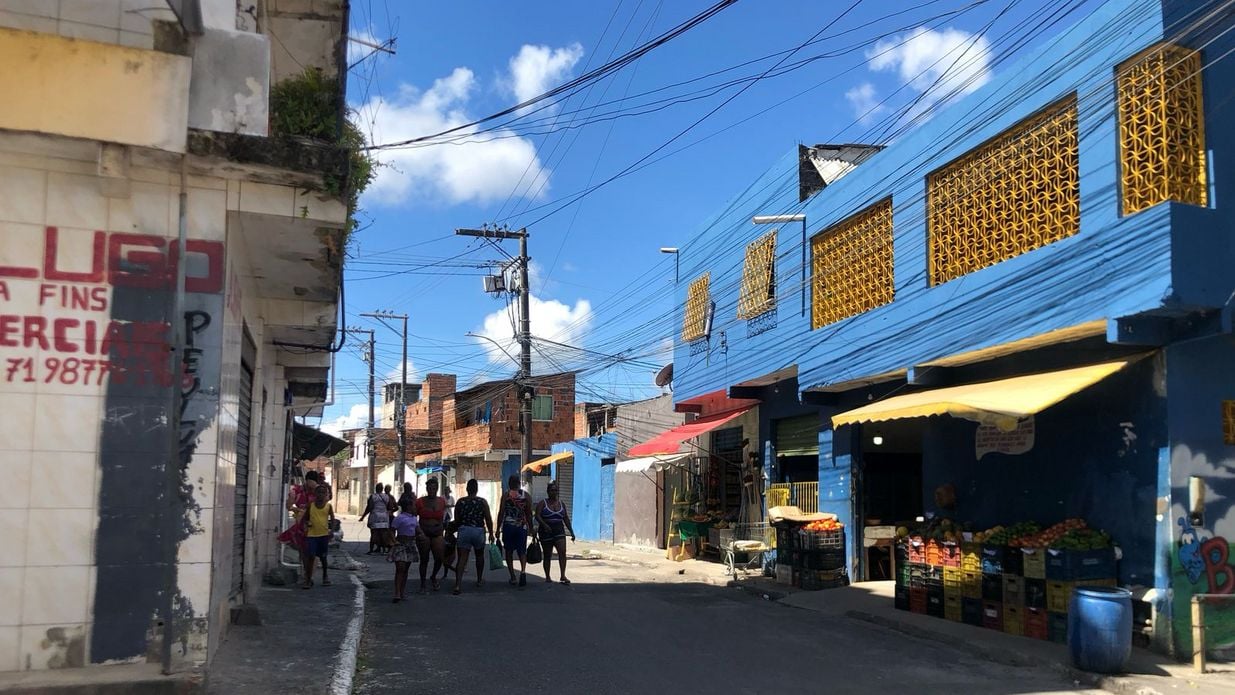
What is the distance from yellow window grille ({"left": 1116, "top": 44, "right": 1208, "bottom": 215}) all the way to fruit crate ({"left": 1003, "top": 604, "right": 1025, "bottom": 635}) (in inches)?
181

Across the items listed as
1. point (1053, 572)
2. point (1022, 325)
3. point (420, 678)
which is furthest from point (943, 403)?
point (420, 678)

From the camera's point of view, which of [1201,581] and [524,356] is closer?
[1201,581]

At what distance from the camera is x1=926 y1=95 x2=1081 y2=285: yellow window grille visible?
33.5ft

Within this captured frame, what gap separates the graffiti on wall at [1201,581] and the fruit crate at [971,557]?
7.59 ft

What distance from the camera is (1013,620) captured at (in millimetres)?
10180

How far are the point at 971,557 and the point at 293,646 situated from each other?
7887 mm

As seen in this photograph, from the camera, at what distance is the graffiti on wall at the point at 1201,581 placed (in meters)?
8.75

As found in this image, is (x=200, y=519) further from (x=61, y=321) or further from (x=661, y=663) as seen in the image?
(x=661, y=663)

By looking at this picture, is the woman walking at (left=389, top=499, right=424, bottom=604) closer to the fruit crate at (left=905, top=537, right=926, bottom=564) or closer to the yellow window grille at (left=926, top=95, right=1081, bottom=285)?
the fruit crate at (left=905, top=537, right=926, bottom=564)

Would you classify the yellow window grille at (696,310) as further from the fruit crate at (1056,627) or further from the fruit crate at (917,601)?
the fruit crate at (1056,627)

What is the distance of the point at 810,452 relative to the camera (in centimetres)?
1678

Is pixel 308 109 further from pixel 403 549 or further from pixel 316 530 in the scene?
pixel 316 530

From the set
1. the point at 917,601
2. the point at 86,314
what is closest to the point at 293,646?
the point at 86,314

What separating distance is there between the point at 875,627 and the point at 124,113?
1004cm
